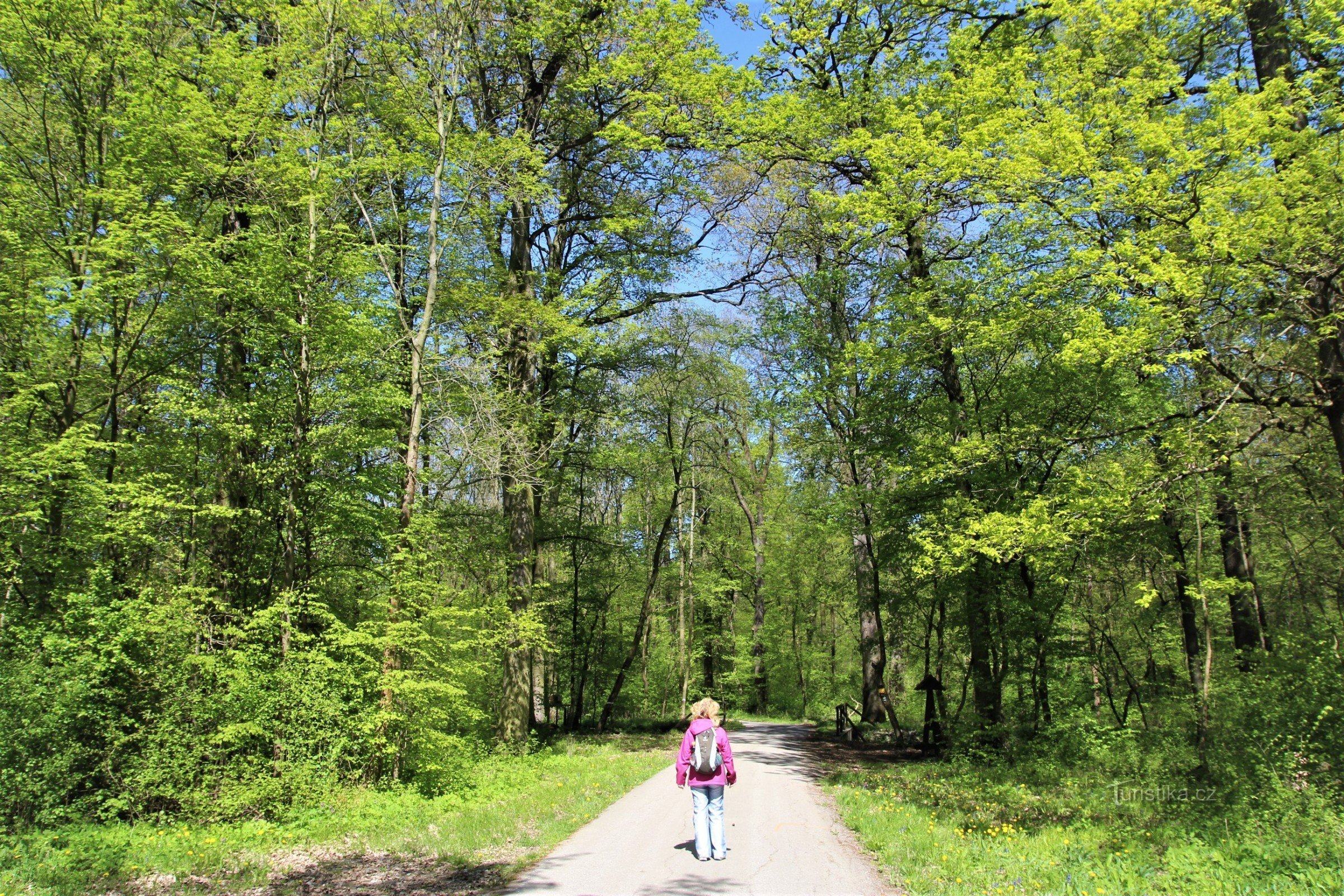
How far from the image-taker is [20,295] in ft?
33.4

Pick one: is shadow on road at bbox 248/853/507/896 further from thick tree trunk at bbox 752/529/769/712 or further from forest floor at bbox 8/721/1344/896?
thick tree trunk at bbox 752/529/769/712

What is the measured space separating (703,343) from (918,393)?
29.9 ft

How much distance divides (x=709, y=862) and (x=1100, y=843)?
3.98 m

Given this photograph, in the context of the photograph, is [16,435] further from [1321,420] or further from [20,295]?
[1321,420]

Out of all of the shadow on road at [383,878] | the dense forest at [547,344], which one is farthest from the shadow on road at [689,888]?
the dense forest at [547,344]

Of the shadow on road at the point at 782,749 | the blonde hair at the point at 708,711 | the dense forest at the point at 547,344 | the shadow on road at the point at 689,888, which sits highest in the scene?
the dense forest at the point at 547,344

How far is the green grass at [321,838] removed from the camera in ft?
20.4

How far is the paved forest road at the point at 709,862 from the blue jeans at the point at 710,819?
14 centimetres

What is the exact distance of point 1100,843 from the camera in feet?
22.7

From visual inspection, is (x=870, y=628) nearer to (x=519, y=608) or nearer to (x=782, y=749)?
(x=782, y=749)

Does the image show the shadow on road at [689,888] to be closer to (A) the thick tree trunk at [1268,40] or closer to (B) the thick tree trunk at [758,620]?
(A) the thick tree trunk at [1268,40]

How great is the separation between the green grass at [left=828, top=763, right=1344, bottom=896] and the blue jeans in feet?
5.40

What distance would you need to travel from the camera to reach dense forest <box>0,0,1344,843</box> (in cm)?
859

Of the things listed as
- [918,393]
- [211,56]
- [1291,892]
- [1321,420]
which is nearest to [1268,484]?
[1321,420]
